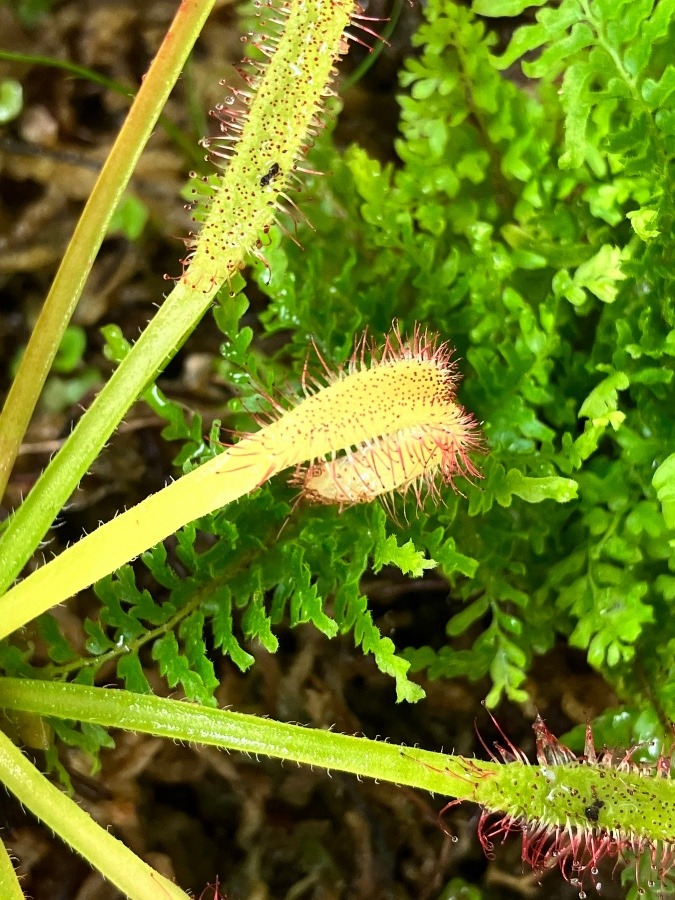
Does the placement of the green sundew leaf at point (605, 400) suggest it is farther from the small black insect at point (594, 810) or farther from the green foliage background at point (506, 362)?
A: the small black insect at point (594, 810)

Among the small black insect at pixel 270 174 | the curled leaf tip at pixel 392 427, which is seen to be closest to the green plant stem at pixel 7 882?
the curled leaf tip at pixel 392 427

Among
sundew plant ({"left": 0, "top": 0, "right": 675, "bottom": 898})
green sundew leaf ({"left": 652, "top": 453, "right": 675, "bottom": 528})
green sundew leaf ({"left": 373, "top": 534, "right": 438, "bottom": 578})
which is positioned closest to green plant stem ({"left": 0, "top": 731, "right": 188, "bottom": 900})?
sundew plant ({"left": 0, "top": 0, "right": 675, "bottom": 898})

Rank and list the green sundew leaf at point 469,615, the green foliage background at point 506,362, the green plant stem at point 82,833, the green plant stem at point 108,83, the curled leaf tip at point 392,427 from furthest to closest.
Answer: the green plant stem at point 108,83 < the green sundew leaf at point 469,615 < the green foliage background at point 506,362 < the green plant stem at point 82,833 < the curled leaf tip at point 392,427

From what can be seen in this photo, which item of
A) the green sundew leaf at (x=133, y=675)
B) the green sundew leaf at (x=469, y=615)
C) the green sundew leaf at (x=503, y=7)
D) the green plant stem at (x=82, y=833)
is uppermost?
the green sundew leaf at (x=503, y=7)

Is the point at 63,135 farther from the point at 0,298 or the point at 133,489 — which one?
the point at 133,489

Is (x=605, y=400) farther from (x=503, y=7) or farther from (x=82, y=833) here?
(x=82, y=833)

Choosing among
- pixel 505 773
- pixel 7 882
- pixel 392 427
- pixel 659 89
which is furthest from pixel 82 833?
pixel 659 89

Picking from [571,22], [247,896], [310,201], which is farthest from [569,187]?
[247,896]

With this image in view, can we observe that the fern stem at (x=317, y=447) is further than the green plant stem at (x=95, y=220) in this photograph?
No
